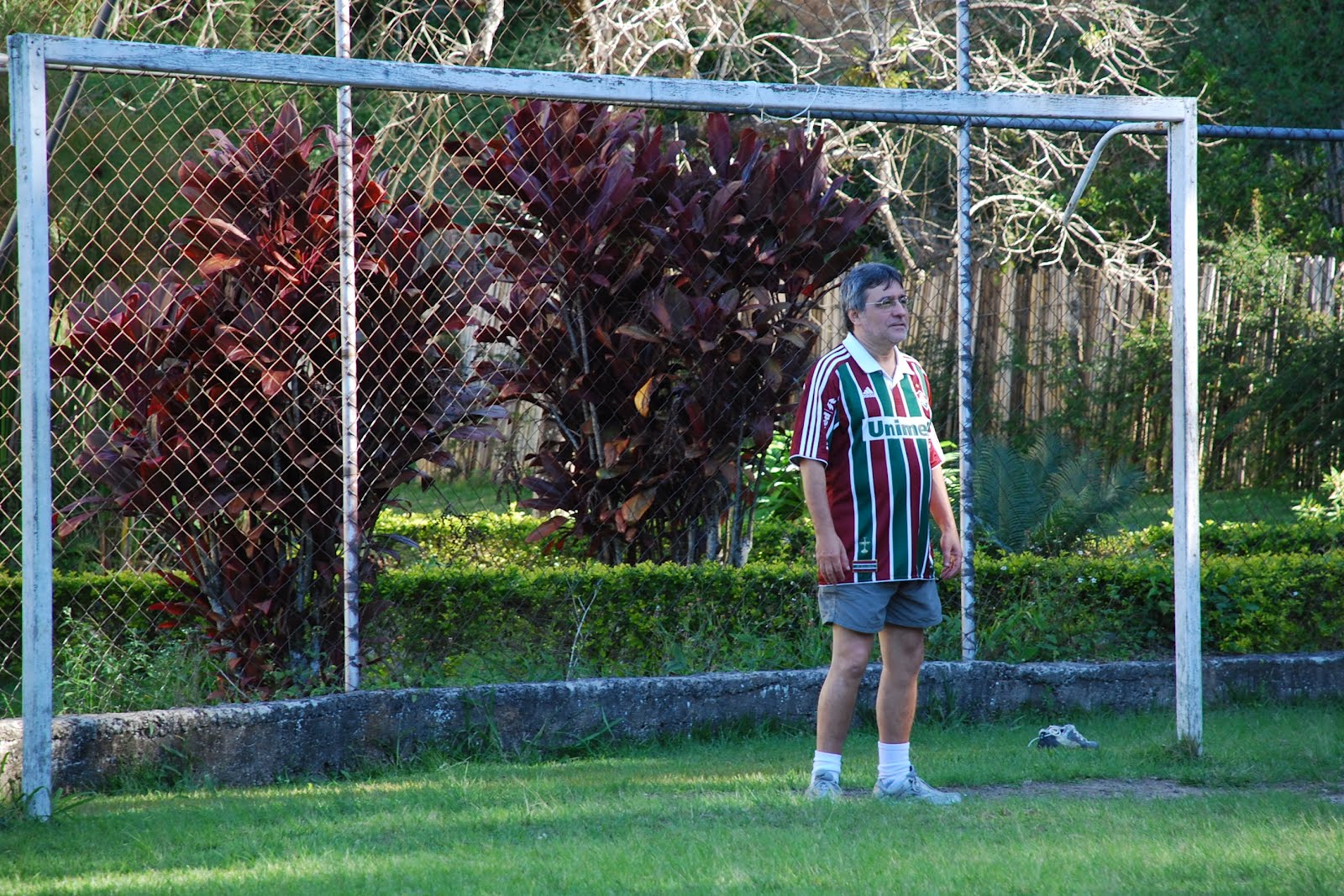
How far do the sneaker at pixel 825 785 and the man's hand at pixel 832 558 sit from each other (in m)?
0.67

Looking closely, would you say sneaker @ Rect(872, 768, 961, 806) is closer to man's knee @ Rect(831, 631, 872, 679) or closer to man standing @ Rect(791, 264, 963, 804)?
man standing @ Rect(791, 264, 963, 804)

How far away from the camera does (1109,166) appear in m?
14.5

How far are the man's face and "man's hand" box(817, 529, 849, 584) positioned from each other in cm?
72

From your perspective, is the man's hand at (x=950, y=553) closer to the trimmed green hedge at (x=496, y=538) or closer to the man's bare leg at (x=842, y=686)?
the man's bare leg at (x=842, y=686)

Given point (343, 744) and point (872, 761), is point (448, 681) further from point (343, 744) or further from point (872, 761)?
point (872, 761)

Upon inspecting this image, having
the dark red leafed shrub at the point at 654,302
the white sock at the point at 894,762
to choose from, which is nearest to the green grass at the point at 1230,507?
the dark red leafed shrub at the point at 654,302

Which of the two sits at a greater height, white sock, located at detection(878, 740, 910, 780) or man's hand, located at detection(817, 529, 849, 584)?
man's hand, located at detection(817, 529, 849, 584)

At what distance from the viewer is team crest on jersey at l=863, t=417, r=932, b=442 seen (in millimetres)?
4484

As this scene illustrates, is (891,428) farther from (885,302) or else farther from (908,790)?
(908,790)

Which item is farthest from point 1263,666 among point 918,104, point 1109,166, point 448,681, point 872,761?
point 1109,166

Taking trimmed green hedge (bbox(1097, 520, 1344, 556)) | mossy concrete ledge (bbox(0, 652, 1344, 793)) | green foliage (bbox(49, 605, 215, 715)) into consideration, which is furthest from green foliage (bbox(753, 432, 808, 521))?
green foliage (bbox(49, 605, 215, 715))

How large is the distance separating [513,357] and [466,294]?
0.97 meters

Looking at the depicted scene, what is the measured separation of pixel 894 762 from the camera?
4500 millimetres

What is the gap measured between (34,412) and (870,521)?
2859 millimetres
